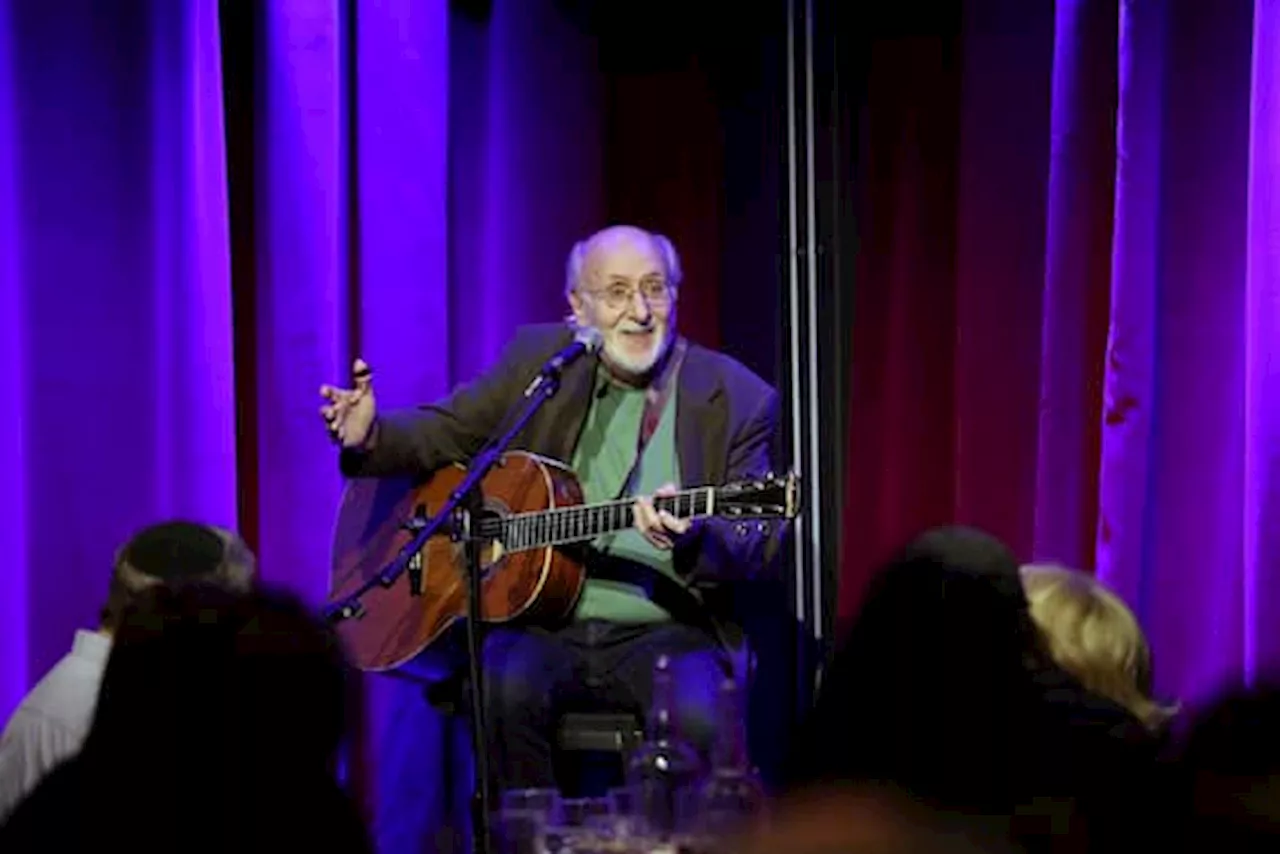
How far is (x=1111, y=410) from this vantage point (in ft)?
11.5

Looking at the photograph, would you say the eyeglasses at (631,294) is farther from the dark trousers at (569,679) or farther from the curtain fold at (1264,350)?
the curtain fold at (1264,350)

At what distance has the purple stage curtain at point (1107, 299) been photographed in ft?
11.2

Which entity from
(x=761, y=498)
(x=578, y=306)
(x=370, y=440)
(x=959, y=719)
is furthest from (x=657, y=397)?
Result: (x=959, y=719)

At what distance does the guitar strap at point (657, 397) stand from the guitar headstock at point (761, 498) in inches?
12.8

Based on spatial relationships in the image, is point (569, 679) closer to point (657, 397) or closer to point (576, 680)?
point (576, 680)

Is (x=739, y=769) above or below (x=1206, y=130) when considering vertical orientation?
below

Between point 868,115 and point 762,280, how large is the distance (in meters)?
0.46

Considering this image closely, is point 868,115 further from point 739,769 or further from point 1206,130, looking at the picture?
point 739,769

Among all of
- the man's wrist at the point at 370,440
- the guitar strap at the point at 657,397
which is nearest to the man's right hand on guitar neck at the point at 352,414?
the man's wrist at the point at 370,440

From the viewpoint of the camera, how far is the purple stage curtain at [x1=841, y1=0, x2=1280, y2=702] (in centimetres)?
341

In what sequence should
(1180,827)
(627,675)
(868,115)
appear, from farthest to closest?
(868,115) < (627,675) < (1180,827)

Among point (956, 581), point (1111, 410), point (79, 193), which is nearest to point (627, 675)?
point (1111, 410)

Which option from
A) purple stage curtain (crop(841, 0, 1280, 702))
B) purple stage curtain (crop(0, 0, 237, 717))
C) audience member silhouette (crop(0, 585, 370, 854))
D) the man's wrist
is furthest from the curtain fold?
audience member silhouette (crop(0, 585, 370, 854))

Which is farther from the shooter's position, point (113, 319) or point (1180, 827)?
point (113, 319)
